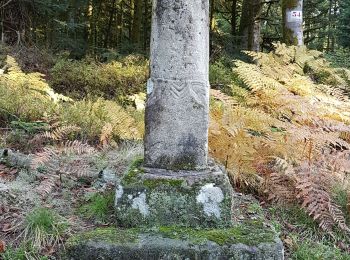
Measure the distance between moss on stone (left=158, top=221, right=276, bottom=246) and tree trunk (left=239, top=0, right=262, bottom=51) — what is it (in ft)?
30.5

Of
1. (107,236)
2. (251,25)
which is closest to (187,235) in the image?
(107,236)

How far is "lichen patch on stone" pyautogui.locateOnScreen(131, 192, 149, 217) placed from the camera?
319cm

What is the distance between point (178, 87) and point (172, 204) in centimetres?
87

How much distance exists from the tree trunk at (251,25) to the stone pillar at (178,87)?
8.97 meters

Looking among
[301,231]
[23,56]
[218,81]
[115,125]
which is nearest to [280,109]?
[301,231]

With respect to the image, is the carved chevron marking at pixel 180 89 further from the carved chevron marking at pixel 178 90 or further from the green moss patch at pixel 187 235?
the green moss patch at pixel 187 235

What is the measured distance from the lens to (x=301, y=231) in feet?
13.2

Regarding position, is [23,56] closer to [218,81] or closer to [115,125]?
[218,81]

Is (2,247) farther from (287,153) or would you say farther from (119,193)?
(287,153)

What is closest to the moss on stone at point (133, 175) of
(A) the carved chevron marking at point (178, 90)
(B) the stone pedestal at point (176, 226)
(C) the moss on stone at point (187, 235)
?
(B) the stone pedestal at point (176, 226)

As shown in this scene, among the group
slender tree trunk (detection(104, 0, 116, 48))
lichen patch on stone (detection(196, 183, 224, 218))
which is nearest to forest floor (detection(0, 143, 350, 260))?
lichen patch on stone (detection(196, 183, 224, 218))

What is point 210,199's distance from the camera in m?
3.21

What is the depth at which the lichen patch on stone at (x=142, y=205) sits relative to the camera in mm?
3188

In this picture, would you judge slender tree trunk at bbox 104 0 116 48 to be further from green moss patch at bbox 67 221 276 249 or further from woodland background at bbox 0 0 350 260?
green moss patch at bbox 67 221 276 249
